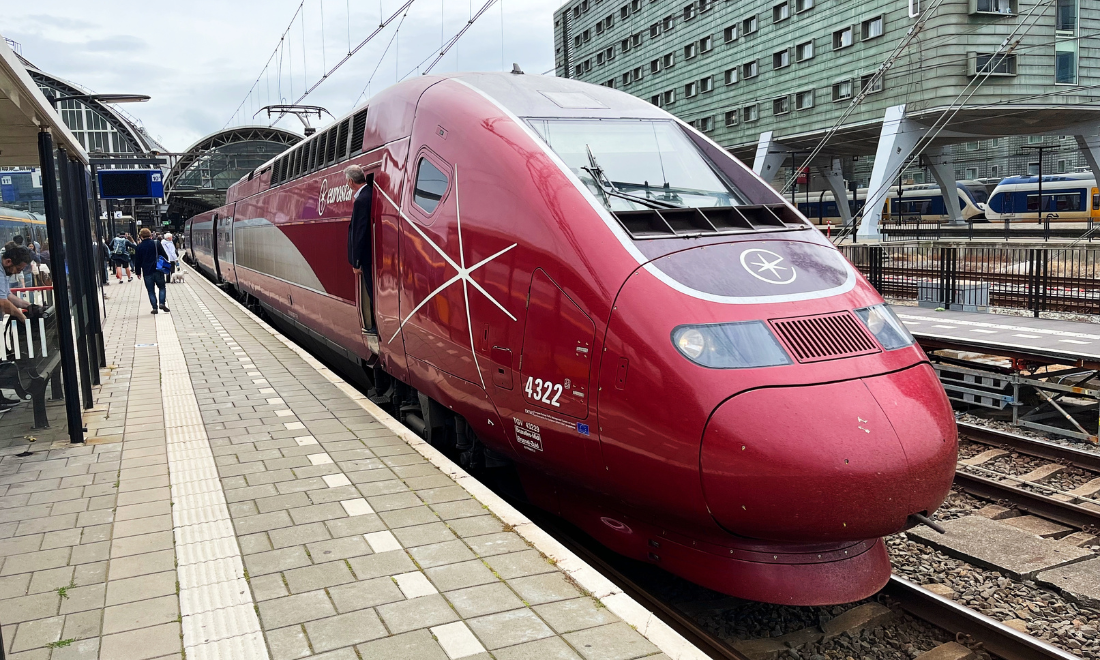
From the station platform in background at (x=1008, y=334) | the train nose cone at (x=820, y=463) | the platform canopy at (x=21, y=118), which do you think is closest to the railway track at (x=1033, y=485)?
the station platform in background at (x=1008, y=334)

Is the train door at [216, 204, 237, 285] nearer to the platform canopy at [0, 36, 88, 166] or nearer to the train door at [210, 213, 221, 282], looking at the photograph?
the train door at [210, 213, 221, 282]

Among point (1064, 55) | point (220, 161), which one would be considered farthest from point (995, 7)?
point (220, 161)

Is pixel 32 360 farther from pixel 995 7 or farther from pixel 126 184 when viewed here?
pixel 995 7

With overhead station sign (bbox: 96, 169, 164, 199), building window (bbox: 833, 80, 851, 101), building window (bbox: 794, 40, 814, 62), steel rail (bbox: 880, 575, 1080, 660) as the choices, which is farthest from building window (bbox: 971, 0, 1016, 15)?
steel rail (bbox: 880, 575, 1080, 660)

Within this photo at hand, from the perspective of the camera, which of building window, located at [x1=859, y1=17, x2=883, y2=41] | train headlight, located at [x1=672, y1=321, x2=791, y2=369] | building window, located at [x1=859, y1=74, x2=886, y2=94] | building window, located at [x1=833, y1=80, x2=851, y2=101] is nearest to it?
train headlight, located at [x1=672, y1=321, x2=791, y2=369]

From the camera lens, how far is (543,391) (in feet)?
15.6

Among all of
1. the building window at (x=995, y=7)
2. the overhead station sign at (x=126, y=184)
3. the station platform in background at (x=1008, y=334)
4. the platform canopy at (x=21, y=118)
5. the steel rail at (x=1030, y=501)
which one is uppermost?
the building window at (x=995, y=7)

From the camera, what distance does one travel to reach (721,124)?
4069cm

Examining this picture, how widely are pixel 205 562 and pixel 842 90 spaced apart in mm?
34194

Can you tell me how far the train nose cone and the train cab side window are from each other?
2982mm

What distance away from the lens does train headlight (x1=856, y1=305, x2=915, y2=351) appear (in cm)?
440

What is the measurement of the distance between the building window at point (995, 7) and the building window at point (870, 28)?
11.0 ft

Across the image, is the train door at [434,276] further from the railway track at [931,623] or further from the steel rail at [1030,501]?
the steel rail at [1030,501]

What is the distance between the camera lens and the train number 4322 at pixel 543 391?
466cm
